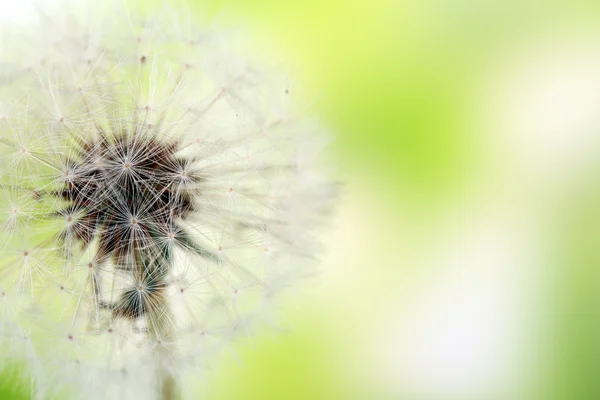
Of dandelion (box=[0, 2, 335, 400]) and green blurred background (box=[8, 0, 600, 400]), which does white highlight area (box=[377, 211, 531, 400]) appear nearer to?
green blurred background (box=[8, 0, 600, 400])

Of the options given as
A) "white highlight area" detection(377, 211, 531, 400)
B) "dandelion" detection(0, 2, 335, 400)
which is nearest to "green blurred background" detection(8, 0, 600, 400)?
"white highlight area" detection(377, 211, 531, 400)

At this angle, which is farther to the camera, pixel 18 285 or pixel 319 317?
pixel 319 317

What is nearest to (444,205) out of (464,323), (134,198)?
(464,323)

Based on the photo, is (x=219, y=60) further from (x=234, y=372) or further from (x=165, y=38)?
(x=234, y=372)

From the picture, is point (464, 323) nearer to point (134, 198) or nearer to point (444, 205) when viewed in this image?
point (444, 205)

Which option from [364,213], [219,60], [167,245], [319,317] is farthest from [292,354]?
[219,60]
